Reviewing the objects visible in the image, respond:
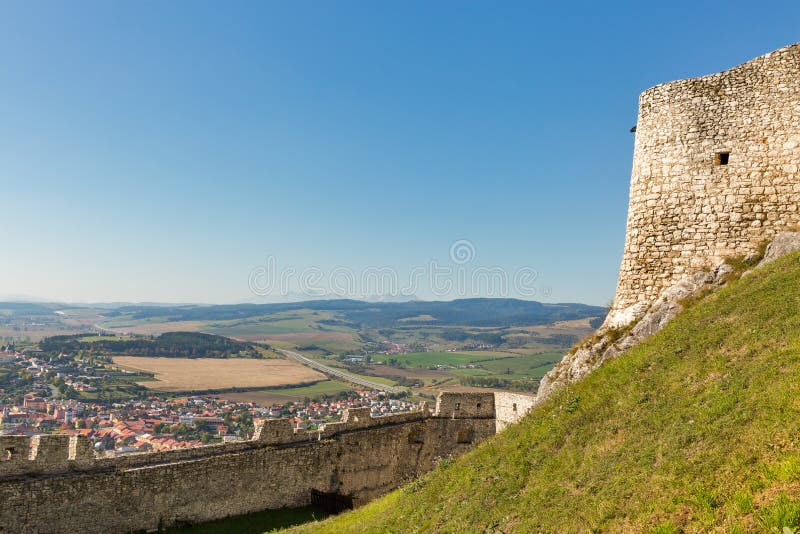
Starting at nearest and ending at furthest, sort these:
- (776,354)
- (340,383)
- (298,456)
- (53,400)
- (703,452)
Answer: (703,452) < (776,354) < (298,456) < (53,400) < (340,383)

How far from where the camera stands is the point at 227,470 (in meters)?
18.5

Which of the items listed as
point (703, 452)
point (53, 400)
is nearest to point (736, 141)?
point (703, 452)

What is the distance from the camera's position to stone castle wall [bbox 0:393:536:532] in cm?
1539

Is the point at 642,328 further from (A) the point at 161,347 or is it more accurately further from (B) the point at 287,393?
(A) the point at 161,347

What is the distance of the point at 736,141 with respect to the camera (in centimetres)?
1597

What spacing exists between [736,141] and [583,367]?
26.7ft

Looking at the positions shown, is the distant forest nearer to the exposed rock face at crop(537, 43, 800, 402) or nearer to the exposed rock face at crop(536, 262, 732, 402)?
the exposed rock face at crop(536, 262, 732, 402)

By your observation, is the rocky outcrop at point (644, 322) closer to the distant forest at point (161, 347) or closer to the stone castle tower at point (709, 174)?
the stone castle tower at point (709, 174)

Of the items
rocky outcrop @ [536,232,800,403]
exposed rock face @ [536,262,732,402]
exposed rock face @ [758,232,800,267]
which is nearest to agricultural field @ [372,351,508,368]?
rocky outcrop @ [536,232,800,403]

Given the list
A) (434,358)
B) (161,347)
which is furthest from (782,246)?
(434,358)

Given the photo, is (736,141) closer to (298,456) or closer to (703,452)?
(703,452)

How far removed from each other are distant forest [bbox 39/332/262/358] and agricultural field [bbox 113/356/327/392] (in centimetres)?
543

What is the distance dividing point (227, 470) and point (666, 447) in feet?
49.4

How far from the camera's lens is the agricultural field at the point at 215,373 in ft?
272
